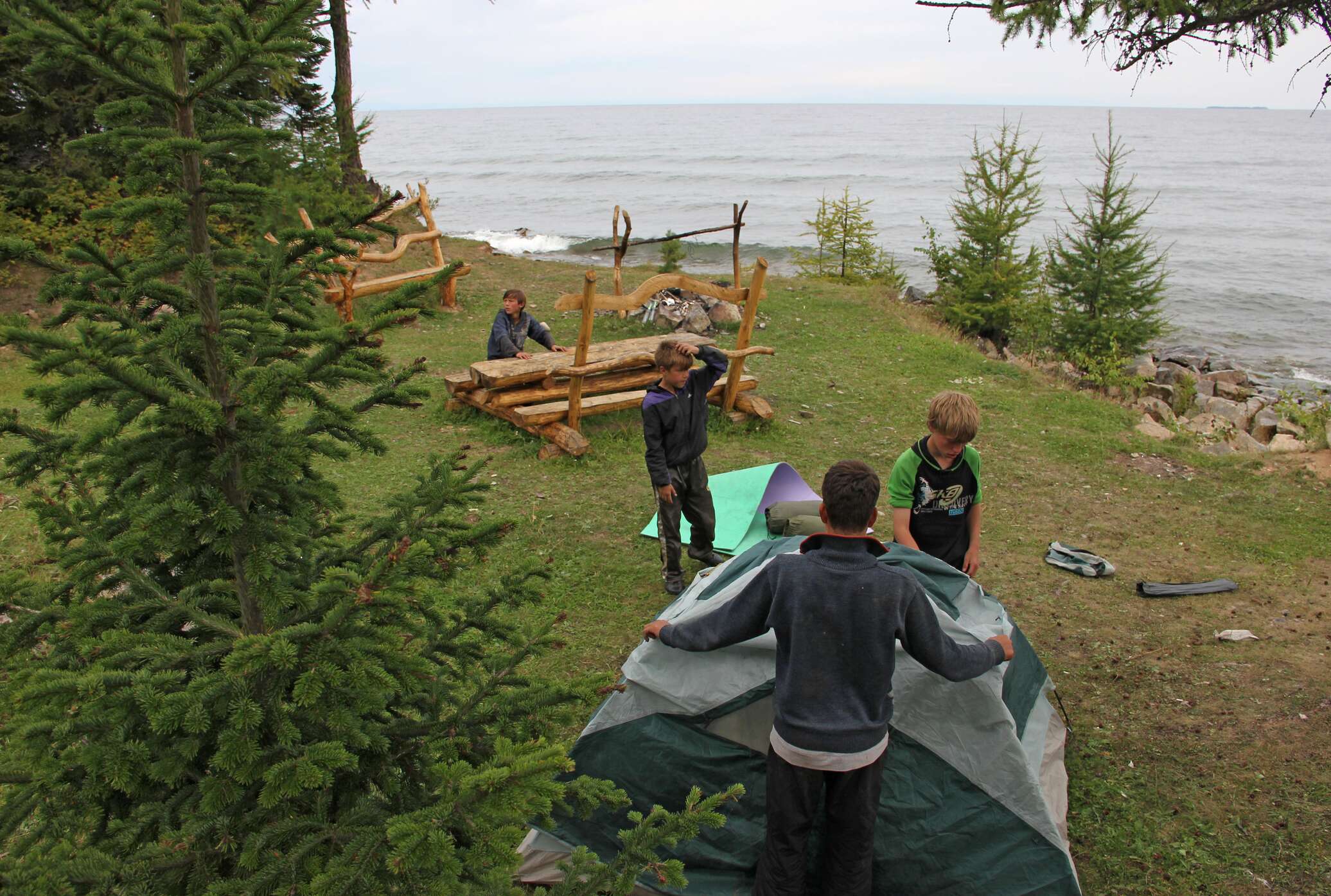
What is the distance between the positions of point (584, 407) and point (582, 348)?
2.36ft

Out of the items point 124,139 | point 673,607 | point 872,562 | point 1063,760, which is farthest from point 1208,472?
point 124,139

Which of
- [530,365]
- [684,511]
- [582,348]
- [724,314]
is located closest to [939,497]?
[684,511]

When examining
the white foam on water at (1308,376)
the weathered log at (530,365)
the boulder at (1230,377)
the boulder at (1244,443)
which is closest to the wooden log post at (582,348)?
the weathered log at (530,365)

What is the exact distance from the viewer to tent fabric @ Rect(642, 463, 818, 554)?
7199 millimetres

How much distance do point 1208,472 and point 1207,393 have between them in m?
11.2

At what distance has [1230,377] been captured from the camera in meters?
19.3

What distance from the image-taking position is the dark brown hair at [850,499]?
288cm

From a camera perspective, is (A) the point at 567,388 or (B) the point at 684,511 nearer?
(B) the point at 684,511

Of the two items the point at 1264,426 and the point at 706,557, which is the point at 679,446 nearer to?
the point at 706,557

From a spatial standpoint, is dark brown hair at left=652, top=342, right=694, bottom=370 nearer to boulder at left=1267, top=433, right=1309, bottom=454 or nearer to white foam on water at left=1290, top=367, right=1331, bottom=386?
boulder at left=1267, top=433, right=1309, bottom=454

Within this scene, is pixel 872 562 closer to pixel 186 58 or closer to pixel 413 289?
pixel 413 289

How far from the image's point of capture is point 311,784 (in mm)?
2068

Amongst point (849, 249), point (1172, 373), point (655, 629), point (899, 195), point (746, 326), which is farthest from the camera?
point (899, 195)

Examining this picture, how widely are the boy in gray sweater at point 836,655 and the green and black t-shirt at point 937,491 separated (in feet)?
4.95
